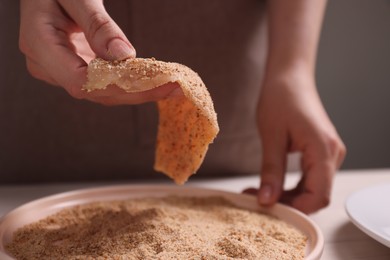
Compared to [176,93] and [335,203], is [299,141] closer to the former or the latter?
[335,203]

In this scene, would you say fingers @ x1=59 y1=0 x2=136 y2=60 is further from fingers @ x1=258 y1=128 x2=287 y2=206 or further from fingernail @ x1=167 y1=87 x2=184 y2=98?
fingers @ x1=258 y1=128 x2=287 y2=206

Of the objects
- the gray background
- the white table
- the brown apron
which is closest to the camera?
the white table

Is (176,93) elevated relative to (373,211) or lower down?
elevated

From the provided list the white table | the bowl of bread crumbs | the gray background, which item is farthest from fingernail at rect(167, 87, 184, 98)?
the gray background

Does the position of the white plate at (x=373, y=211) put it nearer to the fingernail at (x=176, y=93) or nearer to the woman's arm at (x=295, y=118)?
the woman's arm at (x=295, y=118)

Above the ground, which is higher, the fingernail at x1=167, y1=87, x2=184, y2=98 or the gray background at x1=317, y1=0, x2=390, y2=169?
the fingernail at x1=167, y1=87, x2=184, y2=98

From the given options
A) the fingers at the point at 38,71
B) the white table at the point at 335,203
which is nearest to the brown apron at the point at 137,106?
the white table at the point at 335,203

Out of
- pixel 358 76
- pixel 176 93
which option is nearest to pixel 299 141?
pixel 176 93

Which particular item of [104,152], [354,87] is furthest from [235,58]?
[354,87]
